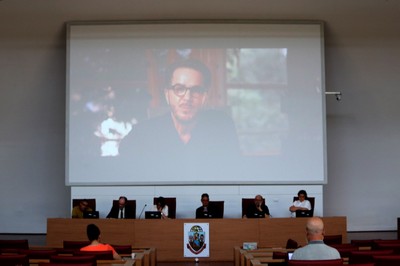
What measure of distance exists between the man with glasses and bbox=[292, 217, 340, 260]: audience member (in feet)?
25.6

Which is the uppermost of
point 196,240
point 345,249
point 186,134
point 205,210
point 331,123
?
point 331,123

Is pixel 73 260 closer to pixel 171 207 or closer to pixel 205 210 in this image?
pixel 205 210

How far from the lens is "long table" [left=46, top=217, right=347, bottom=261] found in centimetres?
982

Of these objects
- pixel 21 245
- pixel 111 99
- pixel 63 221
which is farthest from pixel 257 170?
pixel 21 245

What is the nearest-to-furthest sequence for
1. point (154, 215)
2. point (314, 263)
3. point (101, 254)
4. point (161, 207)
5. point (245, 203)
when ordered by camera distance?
point (314, 263), point (101, 254), point (154, 215), point (161, 207), point (245, 203)

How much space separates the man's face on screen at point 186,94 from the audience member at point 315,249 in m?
7.98

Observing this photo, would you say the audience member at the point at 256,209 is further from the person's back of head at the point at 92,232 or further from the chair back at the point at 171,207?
the person's back of head at the point at 92,232

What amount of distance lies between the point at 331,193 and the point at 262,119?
2.45 meters

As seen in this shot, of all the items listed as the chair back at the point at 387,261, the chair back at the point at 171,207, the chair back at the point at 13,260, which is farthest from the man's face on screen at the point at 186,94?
the chair back at the point at 387,261

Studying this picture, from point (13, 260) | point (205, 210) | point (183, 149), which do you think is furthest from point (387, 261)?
point (183, 149)

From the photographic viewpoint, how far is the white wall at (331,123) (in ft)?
44.7

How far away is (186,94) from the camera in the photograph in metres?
12.8

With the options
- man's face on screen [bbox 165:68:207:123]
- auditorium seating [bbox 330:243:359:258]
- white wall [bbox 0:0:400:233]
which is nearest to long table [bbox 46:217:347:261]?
auditorium seating [bbox 330:243:359:258]

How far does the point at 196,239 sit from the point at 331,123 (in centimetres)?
538
